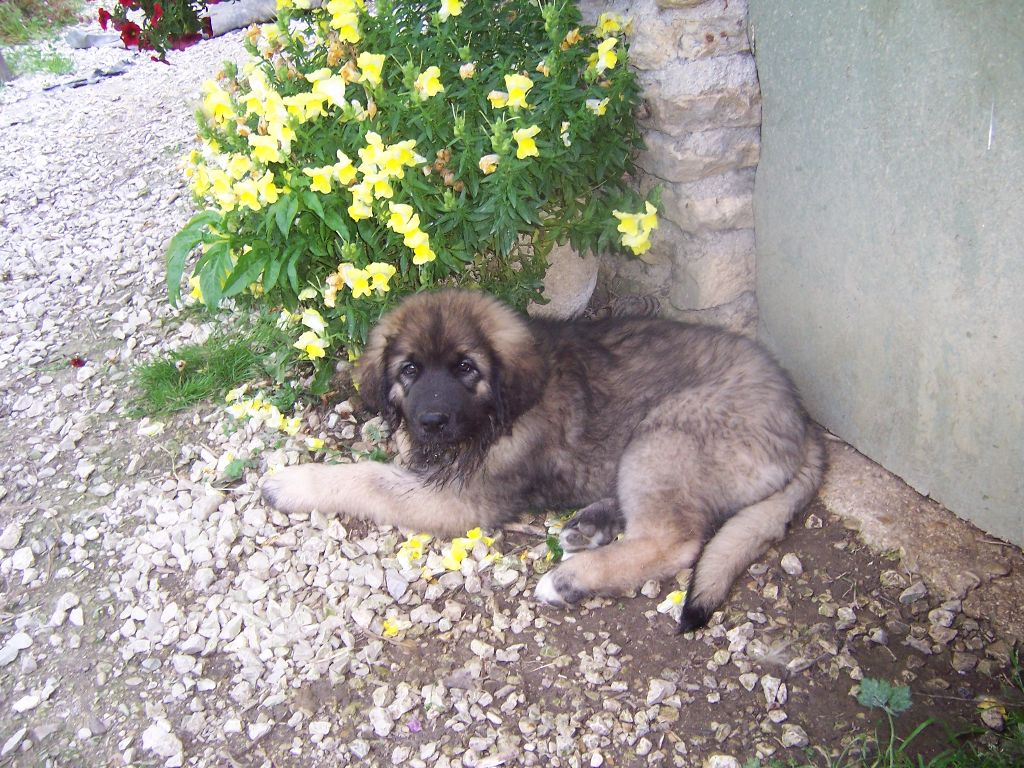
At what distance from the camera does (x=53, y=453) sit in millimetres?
3350

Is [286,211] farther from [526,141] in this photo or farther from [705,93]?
[705,93]

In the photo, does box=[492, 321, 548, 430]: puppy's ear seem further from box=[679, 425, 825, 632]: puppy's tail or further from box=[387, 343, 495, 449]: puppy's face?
box=[679, 425, 825, 632]: puppy's tail

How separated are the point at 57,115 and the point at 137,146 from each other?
1.48 m

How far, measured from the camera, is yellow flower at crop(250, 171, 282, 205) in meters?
2.71

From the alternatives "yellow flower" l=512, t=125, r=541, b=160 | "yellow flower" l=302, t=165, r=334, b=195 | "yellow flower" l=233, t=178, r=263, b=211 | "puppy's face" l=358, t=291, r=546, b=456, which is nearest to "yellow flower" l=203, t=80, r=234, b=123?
"yellow flower" l=233, t=178, r=263, b=211

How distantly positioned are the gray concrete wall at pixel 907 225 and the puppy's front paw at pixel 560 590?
1.22 meters

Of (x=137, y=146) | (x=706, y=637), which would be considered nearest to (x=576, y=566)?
(x=706, y=637)

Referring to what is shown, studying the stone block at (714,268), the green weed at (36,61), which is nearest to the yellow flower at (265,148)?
the stone block at (714,268)

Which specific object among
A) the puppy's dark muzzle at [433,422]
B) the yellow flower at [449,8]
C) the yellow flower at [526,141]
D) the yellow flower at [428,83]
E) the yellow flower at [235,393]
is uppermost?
the yellow flower at [449,8]

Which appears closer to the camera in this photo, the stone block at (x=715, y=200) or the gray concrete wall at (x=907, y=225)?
the gray concrete wall at (x=907, y=225)

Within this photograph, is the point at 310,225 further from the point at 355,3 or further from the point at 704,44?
the point at 704,44

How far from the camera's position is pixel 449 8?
271 cm

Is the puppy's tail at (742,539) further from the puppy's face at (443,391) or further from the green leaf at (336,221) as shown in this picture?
the green leaf at (336,221)

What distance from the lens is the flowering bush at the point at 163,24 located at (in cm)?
355
